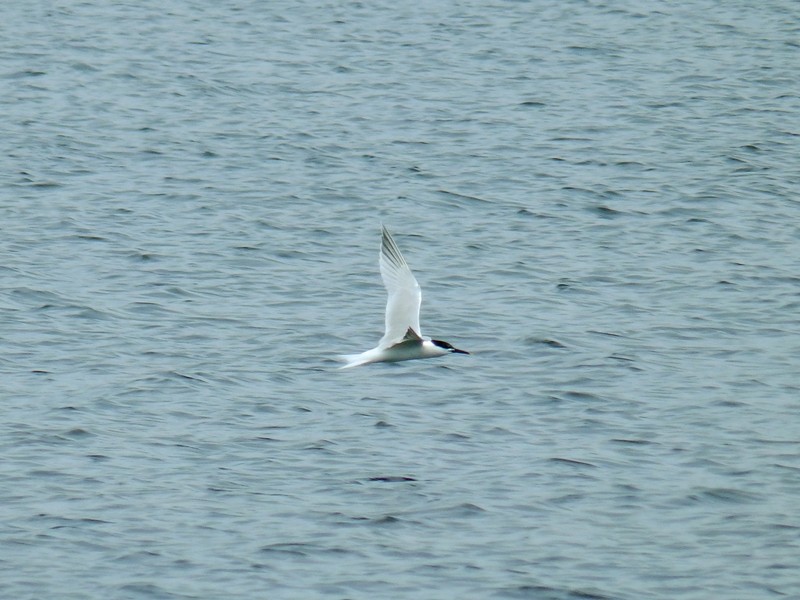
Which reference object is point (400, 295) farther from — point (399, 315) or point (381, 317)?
point (381, 317)

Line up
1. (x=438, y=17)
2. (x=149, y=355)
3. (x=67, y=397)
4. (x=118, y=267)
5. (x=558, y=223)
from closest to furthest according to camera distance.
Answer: (x=67, y=397) < (x=149, y=355) < (x=118, y=267) < (x=558, y=223) < (x=438, y=17)

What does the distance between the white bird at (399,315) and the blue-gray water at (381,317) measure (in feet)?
2.39

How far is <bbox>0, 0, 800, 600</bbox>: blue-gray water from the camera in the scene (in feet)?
35.8

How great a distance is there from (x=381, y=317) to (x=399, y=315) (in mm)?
2733

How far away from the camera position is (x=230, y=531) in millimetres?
10961

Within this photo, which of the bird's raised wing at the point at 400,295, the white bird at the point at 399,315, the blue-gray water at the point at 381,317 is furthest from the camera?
Answer: the bird's raised wing at the point at 400,295

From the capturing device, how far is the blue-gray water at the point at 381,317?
1090 cm

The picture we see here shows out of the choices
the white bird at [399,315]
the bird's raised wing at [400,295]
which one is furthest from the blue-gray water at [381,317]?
the bird's raised wing at [400,295]

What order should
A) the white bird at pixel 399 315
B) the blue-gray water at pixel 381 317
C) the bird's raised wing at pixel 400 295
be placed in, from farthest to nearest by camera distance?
the bird's raised wing at pixel 400 295, the white bird at pixel 399 315, the blue-gray water at pixel 381 317

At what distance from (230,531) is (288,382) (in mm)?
3071

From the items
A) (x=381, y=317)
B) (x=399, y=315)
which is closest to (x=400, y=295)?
(x=399, y=315)

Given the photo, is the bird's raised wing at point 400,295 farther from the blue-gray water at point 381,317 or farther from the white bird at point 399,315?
the blue-gray water at point 381,317

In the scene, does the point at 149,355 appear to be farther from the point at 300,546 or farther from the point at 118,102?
the point at 118,102

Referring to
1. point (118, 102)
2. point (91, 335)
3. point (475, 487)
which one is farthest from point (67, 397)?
point (118, 102)
